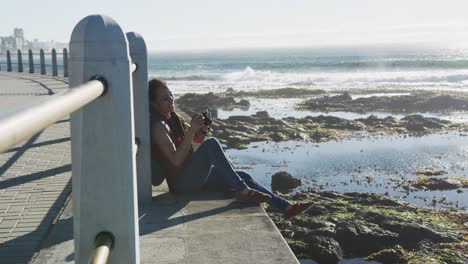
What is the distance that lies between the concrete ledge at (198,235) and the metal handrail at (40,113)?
2.18 metres

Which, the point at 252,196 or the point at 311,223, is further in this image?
the point at 311,223

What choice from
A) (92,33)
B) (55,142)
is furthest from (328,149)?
(92,33)

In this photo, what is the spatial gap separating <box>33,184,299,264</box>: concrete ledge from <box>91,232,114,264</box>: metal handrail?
1.84 metres

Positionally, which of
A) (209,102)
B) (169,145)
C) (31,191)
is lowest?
(209,102)

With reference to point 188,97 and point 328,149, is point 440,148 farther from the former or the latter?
point 188,97

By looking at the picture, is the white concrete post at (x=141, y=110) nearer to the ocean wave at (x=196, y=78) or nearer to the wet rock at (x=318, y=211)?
the wet rock at (x=318, y=211)

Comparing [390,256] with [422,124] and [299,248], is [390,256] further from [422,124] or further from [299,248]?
[422,124]

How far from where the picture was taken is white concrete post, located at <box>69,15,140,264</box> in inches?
57.0

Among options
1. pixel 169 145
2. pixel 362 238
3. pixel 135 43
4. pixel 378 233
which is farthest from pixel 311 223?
pixel 135 43

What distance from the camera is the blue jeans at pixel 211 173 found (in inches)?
182

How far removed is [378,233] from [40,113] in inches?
236

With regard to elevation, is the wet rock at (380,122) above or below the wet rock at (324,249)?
below

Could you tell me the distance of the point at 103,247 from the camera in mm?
1486

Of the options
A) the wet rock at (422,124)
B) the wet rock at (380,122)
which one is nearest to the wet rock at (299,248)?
the wet rock at (422,124)
